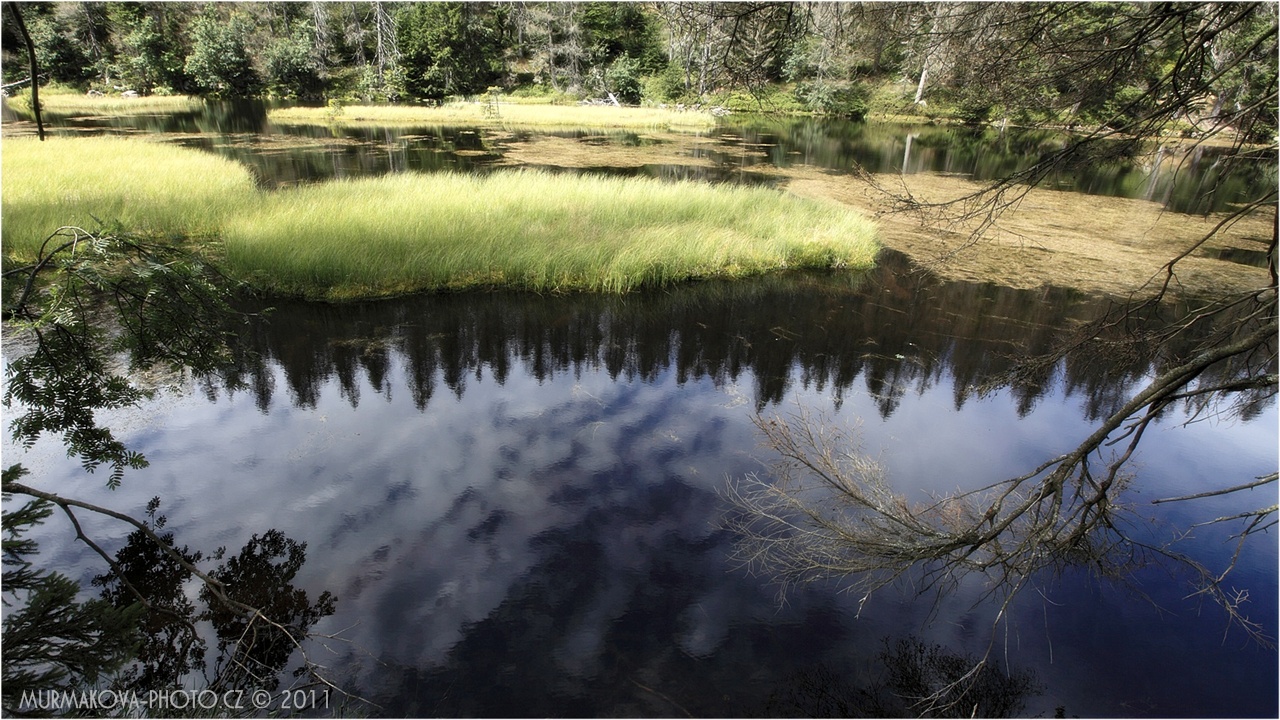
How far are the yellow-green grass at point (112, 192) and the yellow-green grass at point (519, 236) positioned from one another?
3.29ft

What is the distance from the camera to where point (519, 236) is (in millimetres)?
10516

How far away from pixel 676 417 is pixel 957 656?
3430 millimetres

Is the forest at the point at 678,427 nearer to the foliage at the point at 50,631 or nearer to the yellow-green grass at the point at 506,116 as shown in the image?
the foliage at the point at 50,631

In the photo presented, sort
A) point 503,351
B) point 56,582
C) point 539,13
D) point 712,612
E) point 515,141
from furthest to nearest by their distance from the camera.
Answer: point 539,13 → point 515,141 → point 503,351 → point 712,612 → point 56,582

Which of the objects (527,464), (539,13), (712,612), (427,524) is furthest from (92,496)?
(539,13)

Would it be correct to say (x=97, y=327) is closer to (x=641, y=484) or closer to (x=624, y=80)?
(x=641, y=484)

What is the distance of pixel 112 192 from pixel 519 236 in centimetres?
783

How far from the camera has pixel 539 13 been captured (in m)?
40.3

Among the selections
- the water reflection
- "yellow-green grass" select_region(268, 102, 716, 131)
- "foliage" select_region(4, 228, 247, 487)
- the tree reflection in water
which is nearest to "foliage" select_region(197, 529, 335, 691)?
the tree reflection in water

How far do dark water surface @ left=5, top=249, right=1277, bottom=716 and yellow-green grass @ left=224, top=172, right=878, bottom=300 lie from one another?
72cm

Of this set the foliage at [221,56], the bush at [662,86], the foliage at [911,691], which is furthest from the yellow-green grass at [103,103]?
the foliage at [911,691]

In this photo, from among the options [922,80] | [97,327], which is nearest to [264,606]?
[97,327]

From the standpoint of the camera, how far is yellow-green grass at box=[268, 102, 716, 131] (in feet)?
104

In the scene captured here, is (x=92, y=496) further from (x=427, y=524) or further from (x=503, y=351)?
(x=503, y=351)
